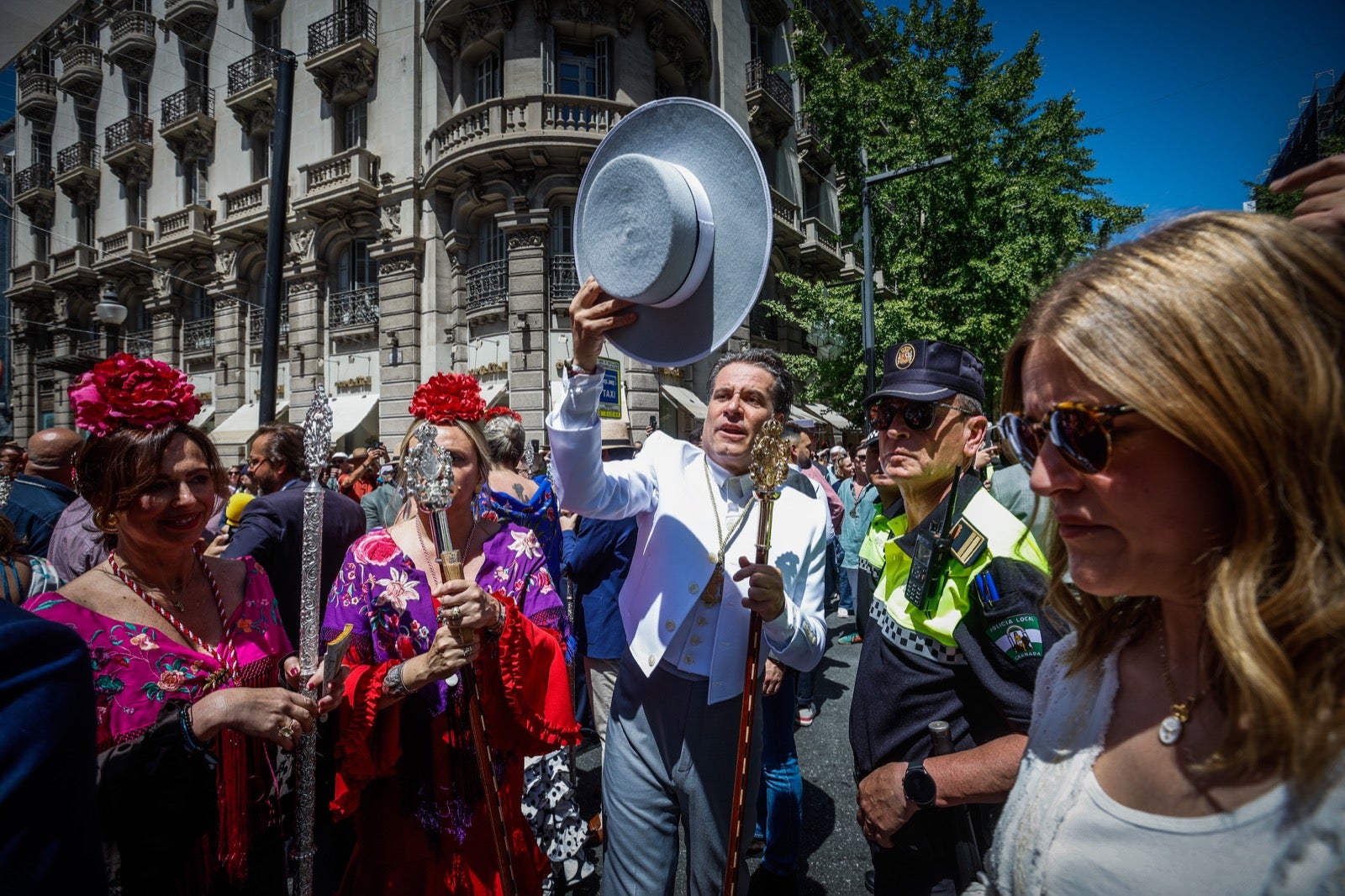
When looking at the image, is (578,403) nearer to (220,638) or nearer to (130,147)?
(220,638)

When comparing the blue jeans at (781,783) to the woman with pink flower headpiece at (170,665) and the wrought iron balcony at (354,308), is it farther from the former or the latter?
the wrought iron balcony at (354,308)

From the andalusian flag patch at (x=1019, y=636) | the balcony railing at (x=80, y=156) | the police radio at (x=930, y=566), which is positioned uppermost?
the balcony railing at (x=80, y=156)

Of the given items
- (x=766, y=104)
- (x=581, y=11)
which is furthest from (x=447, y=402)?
(x=766, y=104)

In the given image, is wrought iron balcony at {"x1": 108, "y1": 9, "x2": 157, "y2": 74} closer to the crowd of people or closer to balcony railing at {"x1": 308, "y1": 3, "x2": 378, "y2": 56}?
balcony railing at {"x1": 308, "y1": 3, "x2": 378, "y2": 56}

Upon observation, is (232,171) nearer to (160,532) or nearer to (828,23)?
(828,23)

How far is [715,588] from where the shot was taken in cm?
221

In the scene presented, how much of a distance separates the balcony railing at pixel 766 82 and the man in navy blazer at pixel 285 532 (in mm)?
18071

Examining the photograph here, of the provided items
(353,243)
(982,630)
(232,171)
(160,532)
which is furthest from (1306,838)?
(232,171)

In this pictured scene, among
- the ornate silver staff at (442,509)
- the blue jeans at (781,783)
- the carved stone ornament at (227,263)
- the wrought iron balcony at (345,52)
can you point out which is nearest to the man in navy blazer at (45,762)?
the ornate silver staff at (442,509)

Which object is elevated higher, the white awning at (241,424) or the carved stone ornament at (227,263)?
the carved stone ornament at (227,263)

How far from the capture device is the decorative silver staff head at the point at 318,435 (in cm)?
184

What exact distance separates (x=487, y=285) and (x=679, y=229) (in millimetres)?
14461

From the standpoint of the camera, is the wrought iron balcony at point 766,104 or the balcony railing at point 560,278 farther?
the wrought iron balcony at point 766,104

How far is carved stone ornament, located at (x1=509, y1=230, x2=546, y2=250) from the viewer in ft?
46.5
